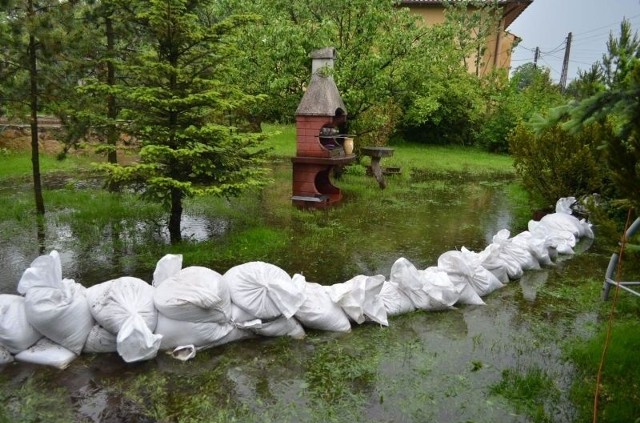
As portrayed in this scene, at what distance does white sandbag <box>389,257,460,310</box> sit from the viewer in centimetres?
438

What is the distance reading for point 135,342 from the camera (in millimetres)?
3320

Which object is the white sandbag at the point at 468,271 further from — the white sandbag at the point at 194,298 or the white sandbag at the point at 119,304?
the white sandbag at the point at 119,304

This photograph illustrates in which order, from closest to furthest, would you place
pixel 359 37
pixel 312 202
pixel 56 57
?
pixel 56 57
pixel 312 202
pixel 359 37

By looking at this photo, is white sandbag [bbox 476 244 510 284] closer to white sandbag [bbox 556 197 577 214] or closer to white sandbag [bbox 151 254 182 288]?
white sandbag [bbox 556 197 577 214]

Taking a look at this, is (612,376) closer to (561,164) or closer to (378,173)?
(561,164)

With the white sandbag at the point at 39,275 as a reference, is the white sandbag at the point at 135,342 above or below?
below

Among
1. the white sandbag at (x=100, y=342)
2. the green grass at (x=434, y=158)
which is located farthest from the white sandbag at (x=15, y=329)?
the green grass at (x=434, y=158)

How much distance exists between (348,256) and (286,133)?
12.5 metres

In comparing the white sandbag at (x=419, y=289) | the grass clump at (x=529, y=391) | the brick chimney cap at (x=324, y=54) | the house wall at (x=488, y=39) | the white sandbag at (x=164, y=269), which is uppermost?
the house wall at (x=488, y=39)

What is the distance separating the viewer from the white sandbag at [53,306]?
3.32m

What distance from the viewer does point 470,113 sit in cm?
1758

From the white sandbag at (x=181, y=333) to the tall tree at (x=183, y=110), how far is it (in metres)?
1.92

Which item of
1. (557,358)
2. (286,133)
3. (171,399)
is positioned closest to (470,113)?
(286,133)

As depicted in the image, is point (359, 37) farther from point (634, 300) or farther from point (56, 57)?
point (634, 300)
